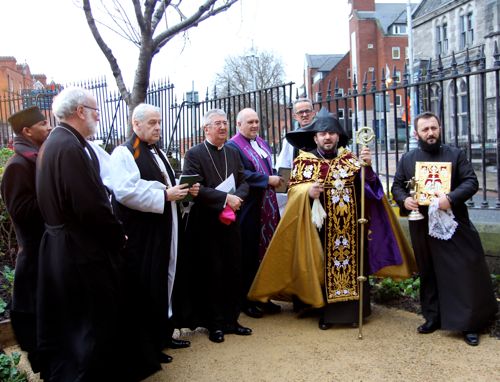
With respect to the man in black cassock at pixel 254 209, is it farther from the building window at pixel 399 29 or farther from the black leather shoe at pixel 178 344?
the building window at pixel 399 29

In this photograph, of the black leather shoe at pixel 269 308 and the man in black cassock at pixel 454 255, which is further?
the black leather shoe at pixel 269 308

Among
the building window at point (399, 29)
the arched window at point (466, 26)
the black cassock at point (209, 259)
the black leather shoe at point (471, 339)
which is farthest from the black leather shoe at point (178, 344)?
the building window at point (399, 29)

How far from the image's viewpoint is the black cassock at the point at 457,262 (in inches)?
170

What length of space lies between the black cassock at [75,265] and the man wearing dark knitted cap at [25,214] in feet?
1.42

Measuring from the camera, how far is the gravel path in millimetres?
3879

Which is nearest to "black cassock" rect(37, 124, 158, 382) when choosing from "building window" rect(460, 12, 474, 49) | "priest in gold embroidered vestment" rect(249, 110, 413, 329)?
"priest in gold embroidered vestment" rect(249, 110, 413, 329)

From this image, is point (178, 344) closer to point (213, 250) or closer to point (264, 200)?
point (213, 250)

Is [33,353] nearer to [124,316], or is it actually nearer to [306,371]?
[124,316]

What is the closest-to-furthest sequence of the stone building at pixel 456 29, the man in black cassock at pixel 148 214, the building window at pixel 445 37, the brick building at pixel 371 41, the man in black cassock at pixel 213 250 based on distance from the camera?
the man in black cassock at pixel 148 214 < the man in black cassock at pixel 213 250 < the stone building at pixel 456 29 < the building window at pixel 445 37 < the brick building at pixel 371 41

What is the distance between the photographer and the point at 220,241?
15.8ft

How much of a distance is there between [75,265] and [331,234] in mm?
2506

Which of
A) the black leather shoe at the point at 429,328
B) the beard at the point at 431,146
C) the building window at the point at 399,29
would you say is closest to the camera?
the beard at the point at 431,146

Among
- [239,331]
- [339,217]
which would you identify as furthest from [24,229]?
[339,217]

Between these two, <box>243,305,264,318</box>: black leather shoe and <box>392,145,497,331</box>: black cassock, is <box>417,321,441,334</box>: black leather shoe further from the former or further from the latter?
<box>243,305,264,318</box>: black leather shoe
